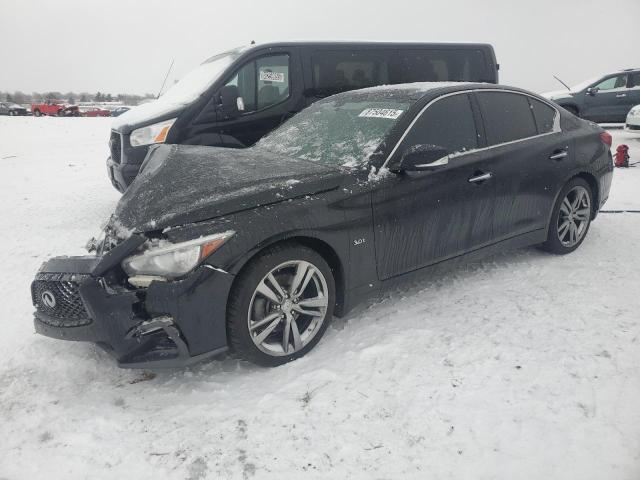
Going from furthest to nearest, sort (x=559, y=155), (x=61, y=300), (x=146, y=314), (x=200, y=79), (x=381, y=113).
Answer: (x=200, y=79) < (x=559, y=155) < (x=381, y=113) < (x=61, y=300) < (x=146, y=314)

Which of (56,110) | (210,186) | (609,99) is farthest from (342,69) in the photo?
(56,110)

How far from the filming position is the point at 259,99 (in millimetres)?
5941

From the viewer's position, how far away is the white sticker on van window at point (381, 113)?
3255 mm

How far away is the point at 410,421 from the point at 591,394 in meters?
0.92

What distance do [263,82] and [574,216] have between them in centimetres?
384

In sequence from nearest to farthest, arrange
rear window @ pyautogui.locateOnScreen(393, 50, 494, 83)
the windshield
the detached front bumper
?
the detached front bumper, the windshield, rear window @ pyautogui.locateOnScreen(393, 50, 494, 83)

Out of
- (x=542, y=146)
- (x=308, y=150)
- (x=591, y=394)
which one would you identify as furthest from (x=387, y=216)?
(x=542, y=146)

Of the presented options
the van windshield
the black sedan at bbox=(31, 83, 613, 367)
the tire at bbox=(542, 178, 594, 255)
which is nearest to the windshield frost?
the van windshield

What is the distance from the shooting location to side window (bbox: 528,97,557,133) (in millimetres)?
3965

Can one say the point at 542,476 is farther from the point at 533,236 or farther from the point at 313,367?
the point at 533,236

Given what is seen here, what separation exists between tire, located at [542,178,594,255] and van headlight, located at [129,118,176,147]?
13.6 feet

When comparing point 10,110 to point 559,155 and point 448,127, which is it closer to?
point 448,127

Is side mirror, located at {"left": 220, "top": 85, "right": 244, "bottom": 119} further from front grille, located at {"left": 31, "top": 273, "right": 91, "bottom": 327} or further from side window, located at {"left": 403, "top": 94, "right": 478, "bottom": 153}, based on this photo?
front grille, located at {"left": 31, "top": 273, "right": 91, "bottom": 327}

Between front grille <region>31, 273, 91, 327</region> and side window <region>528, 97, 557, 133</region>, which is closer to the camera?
front grille <region>31, 273, 91, 327</region>
